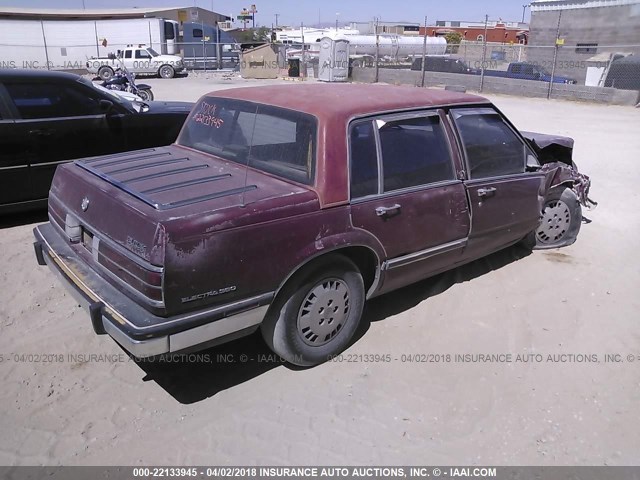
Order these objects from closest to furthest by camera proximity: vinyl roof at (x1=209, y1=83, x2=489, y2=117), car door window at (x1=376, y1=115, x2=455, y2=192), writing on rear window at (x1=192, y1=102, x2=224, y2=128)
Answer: vinyl roof at (x1=209, y1=83, x2=489, y2=117) → car door window at (x1=376, y1=115, x2=455, y2=192) → writing on rear window at (x1=192, y1=102, x2=224, y2=128)

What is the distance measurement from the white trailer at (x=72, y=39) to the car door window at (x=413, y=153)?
3305cm

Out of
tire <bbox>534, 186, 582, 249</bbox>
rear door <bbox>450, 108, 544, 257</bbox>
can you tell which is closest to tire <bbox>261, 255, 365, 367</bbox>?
rear door <bbox>450, 108, 544, 257</bbox>

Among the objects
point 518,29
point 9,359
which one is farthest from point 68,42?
point 518,29

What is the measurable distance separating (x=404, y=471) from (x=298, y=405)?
0.74 m

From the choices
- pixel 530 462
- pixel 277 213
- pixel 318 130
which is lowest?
pixel 530 462

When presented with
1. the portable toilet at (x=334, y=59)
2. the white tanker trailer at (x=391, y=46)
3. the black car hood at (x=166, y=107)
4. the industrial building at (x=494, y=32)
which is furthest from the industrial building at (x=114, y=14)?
the black car hood at (x=166, y=107)

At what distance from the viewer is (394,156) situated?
145 inches

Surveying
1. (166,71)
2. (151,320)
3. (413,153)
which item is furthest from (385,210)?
(166,71)

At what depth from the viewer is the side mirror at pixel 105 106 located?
6.32 m

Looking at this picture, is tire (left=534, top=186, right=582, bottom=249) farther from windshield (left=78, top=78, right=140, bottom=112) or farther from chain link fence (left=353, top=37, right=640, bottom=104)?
chain link fence (left=353, top=37, right=640, bottom=104)

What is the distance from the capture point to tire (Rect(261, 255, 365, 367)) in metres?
3.19

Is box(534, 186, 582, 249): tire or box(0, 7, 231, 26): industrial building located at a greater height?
box(0, 7, 231, 26): industrial building

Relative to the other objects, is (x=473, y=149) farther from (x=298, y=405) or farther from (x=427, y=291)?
(x=298, y=405)

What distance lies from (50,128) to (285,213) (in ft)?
13.5
